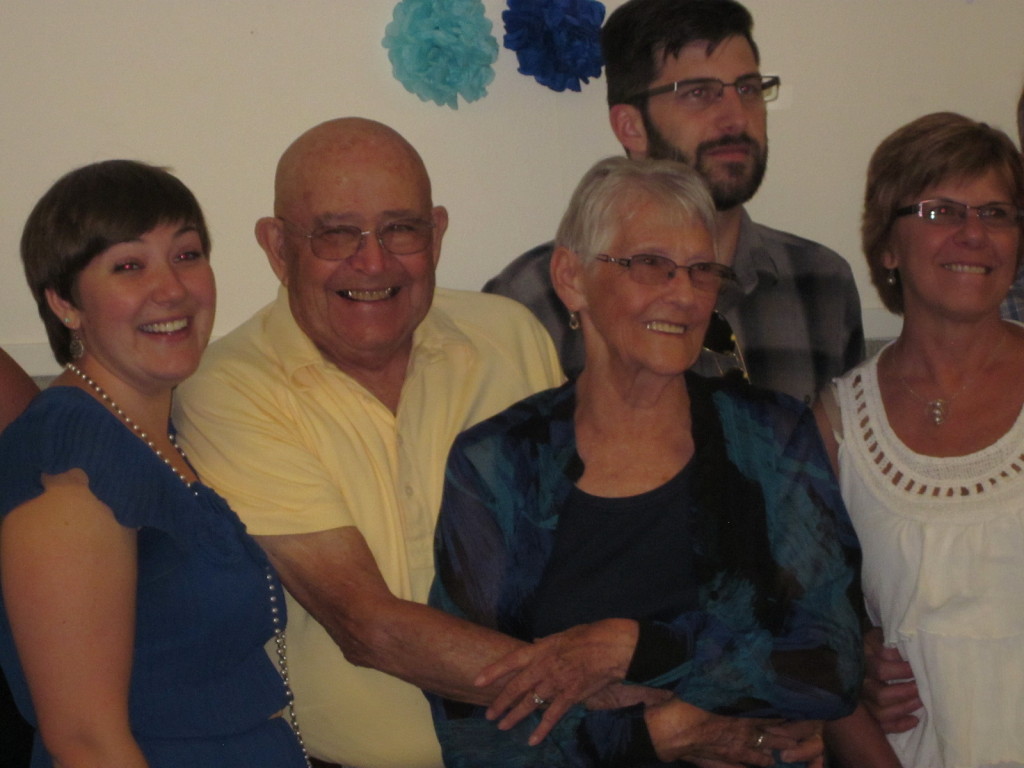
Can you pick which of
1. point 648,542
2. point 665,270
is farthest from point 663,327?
point 648,542

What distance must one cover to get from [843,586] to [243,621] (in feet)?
3.35

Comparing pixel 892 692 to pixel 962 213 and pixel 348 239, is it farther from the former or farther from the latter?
pixel 348 239

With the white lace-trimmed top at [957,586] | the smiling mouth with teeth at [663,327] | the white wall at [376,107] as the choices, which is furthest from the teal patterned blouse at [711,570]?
the white wall at [376,107]

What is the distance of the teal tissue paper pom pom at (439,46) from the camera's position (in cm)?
278

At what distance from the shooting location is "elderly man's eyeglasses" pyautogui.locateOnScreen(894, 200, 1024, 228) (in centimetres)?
202

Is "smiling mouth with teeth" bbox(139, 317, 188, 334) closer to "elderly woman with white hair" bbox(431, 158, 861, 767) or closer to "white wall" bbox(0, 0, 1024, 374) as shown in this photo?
"elderly woman with white hair" bbox(431, 158, 861, 767)

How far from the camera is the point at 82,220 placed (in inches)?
66.4

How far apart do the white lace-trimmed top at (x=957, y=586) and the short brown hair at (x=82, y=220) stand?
144 cm

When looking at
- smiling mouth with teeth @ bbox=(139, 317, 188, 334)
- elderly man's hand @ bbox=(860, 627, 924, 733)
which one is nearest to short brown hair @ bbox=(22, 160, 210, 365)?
smiling mouth with teeth @ bbox=(139, 317, 188, 334)

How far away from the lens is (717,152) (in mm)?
2551

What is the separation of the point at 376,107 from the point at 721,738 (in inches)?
Answer: 75.3

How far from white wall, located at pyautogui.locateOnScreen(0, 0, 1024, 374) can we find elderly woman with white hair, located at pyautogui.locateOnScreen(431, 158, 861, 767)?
1.13m

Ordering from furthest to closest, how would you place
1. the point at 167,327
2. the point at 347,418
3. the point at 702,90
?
the point at 702,90, the point at 347,418, the point at 167,327

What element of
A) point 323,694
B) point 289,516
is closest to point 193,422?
point 289,516
